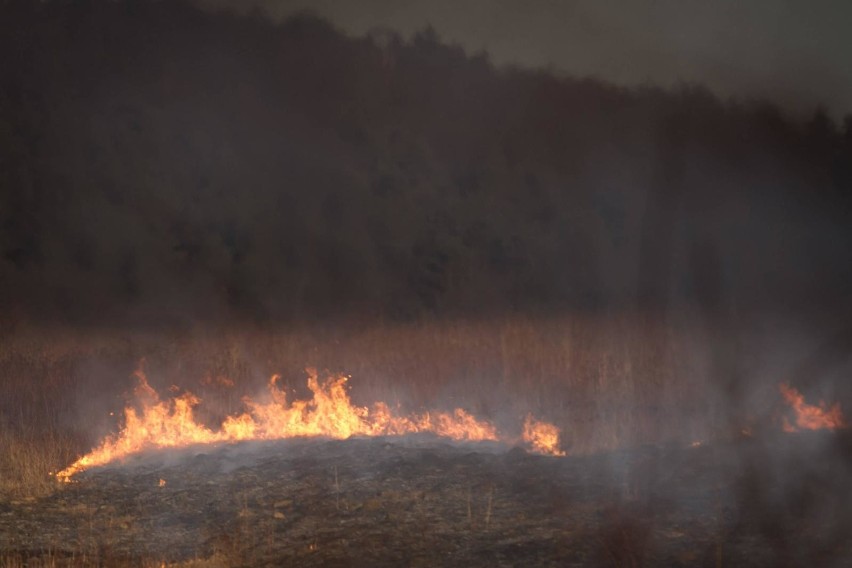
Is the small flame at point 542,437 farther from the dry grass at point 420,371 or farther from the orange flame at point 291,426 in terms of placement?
the dry grass at point 420,371

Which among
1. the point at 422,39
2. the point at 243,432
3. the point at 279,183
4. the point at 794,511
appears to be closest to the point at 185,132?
the point at 279,183

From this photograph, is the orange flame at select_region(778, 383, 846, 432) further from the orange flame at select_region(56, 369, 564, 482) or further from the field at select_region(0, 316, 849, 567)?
the orange flame at select_region(56, 369, 564, 482)

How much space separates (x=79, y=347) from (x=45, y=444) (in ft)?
18.0

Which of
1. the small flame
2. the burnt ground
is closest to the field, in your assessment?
the burnt ground

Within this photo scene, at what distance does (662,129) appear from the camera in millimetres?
27859

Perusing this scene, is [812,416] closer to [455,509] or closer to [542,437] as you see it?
[542,437]

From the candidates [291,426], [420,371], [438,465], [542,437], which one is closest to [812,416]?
[542,437]

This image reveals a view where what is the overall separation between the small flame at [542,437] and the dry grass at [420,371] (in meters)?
0.20

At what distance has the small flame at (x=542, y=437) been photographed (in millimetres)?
12906

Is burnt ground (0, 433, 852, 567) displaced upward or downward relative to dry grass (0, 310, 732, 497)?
downward

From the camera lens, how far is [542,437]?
13.6m

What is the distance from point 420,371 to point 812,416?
255 inches

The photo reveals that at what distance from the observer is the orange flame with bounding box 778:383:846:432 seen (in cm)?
1330

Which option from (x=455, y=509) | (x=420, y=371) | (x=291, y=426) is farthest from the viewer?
(x=420, y=371)
